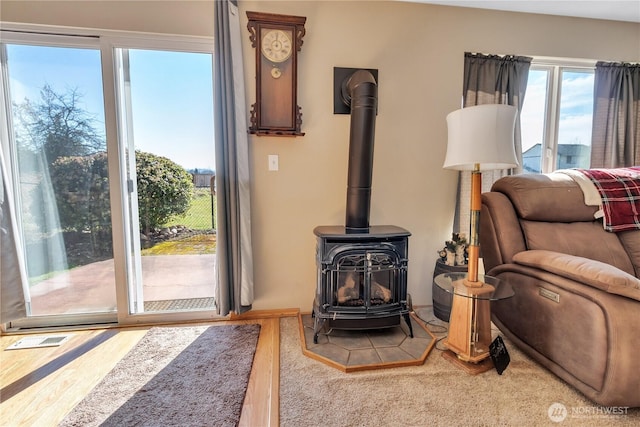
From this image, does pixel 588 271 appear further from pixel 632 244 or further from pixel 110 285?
pixel 110 285

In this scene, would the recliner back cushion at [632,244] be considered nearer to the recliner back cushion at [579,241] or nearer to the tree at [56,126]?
the recliner back cushion at [579,241]

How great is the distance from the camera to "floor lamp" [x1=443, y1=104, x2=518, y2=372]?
4.65 ft

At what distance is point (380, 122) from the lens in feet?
7.29

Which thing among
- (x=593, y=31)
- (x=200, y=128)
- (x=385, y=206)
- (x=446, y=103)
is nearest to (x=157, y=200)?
(x=200, y=128)

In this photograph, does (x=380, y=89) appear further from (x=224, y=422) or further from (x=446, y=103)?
(x=224, y=422)

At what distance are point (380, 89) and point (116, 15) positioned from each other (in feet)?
6.19

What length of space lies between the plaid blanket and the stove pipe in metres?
1.48

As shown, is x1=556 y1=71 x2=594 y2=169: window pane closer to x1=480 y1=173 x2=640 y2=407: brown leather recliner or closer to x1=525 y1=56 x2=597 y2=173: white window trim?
x1=525 y1=56 x2=597 y2=173: white window trim

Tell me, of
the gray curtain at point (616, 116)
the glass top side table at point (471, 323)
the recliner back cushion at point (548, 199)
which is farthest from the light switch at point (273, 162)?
the gray curtain at point (616, 116)

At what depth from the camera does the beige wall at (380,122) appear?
2113mm

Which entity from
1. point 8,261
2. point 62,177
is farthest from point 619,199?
point 8,261

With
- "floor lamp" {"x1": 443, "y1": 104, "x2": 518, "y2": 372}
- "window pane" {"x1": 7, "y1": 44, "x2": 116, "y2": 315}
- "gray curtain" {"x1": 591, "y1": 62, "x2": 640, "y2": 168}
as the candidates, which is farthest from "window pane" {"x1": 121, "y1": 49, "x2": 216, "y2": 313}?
"gray curtain" {"x1": 591, "y1": 62, "x2": 640, "y2": 168}

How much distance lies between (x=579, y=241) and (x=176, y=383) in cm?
246

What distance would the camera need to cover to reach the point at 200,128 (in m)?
2.13
